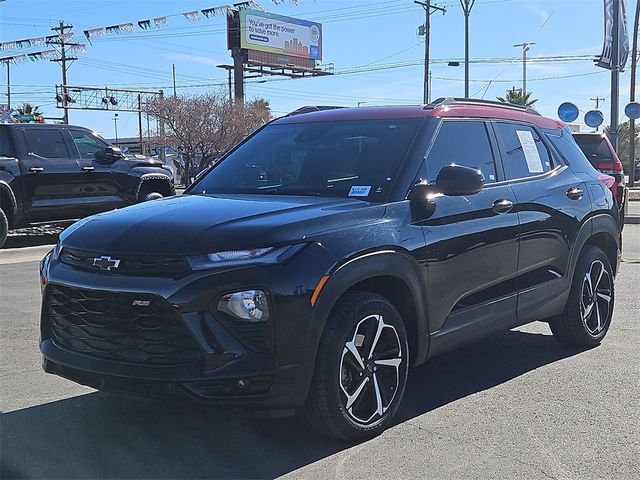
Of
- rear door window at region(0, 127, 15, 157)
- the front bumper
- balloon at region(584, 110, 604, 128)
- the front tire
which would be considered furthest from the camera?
balloon at region(584, 110, 604, 128)

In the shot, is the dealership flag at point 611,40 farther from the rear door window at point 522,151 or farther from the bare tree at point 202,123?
the bare tree at point 202,123

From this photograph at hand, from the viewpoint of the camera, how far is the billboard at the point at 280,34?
62.8 meters

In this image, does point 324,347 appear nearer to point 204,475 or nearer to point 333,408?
point 333,408

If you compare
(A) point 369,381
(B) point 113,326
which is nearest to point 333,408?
(A) point 369,381

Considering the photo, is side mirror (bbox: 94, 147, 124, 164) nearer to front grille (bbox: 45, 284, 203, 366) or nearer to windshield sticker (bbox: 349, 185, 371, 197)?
windshield sticker (bbox: 349, 185, 371, 197)

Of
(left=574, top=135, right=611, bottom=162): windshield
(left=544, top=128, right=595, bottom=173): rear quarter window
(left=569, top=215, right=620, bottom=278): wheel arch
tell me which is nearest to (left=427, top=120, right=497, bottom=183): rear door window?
(left=544, top=128, right=595, bottom=173): rear quarter window

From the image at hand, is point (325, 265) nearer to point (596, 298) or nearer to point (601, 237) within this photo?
point (596, 298)

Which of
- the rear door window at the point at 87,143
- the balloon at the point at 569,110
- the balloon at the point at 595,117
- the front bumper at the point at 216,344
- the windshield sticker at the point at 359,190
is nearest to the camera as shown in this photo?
the front bumper at the point at 216,344

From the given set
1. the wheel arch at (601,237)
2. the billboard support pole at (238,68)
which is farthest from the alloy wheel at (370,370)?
the billboard support pole at (238,68)

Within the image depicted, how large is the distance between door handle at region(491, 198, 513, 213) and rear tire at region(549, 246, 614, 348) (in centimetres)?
117

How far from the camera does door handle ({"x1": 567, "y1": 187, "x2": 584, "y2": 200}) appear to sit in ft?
18.5

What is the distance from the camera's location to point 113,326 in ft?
11.8

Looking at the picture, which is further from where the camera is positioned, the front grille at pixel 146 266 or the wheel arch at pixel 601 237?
the wheel arch at pixel 601 237

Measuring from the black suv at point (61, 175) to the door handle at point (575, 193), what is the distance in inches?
364
